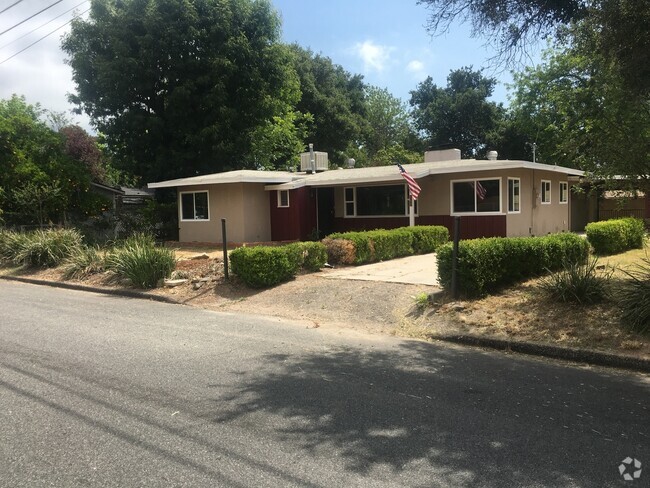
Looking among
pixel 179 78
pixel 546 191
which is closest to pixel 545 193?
pixel 546 191

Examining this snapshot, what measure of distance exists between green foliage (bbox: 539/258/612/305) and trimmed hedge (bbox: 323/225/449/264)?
587cm

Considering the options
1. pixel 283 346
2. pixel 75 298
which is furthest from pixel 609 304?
pixel 75 298

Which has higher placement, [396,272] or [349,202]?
[349,202]

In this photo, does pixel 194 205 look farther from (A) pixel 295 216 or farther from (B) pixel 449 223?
(B) pixel 449 223

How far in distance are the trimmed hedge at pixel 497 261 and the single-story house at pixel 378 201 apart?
24.1ft

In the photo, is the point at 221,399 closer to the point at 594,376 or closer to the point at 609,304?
the point at 594,376

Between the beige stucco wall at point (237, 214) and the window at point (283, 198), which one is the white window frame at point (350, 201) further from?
the beige stucco wall at point (237, 214)

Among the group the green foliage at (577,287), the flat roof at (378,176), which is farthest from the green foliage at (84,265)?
the green foliage at (577,287)

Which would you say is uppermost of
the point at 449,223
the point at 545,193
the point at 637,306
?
the point at 545,193

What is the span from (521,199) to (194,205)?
12478 mm

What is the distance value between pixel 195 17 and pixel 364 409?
2377 centimetres

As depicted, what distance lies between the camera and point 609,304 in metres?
7.80

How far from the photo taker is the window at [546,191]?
67.1ft

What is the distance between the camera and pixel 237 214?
20.3 metres
